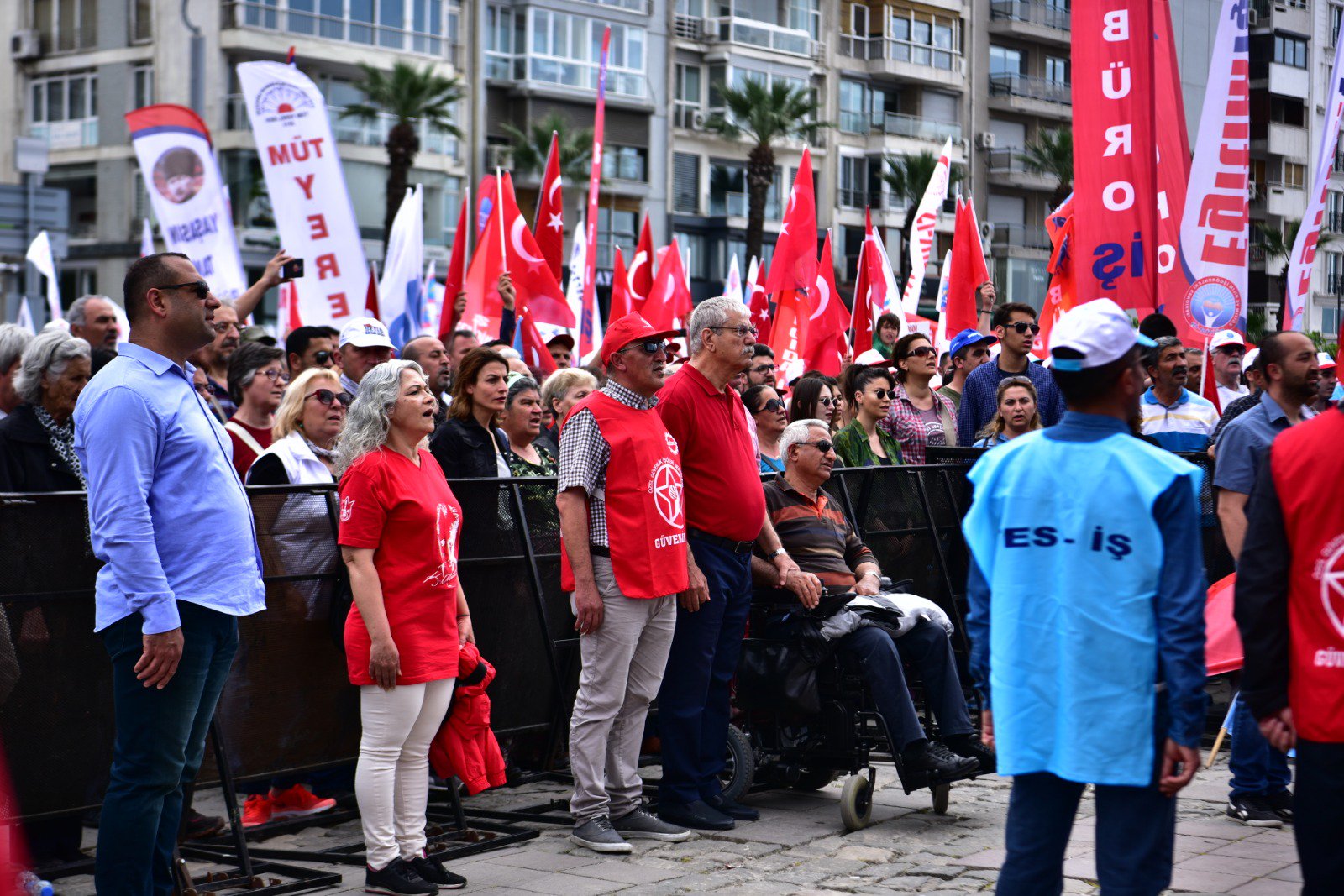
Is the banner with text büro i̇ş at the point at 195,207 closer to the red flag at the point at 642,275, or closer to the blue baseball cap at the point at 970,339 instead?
the red flag at the point at 642,275

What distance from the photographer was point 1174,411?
10.3 m

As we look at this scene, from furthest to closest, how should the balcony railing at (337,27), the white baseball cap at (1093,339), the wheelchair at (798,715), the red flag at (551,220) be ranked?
the balcony railing at (337,27) → the red flag at (551,220) → the wheelchair at (798,715) → the white baseball cap at (1093,339)

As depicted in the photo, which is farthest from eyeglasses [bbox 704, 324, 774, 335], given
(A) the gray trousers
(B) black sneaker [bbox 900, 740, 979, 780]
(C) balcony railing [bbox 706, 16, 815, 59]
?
(C) balcony railing [bbox 706, 16, 815, 59]

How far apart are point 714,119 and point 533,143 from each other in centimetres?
800

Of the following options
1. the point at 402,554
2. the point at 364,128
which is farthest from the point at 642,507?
the point at 364,128

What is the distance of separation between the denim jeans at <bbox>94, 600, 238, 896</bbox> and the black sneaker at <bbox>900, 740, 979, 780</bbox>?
3417 mm

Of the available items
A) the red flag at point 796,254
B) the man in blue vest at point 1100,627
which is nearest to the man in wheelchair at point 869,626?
the man in blue vest at point 1100,627

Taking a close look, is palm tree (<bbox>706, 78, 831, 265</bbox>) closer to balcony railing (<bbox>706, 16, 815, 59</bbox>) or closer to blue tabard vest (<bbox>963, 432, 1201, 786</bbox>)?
balcony railing (<bbox>706, 16, 815, 59</bbox>)

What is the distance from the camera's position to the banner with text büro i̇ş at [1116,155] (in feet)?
34.5

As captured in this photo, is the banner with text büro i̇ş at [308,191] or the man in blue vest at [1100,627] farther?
the banner with text büro i̇ş at [308,191]

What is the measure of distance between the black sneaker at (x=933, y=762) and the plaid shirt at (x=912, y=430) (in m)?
3.57

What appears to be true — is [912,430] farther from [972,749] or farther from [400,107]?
[400,107]

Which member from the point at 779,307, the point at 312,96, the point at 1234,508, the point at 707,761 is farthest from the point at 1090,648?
the point at 779,307

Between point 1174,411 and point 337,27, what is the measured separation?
4174 cm
